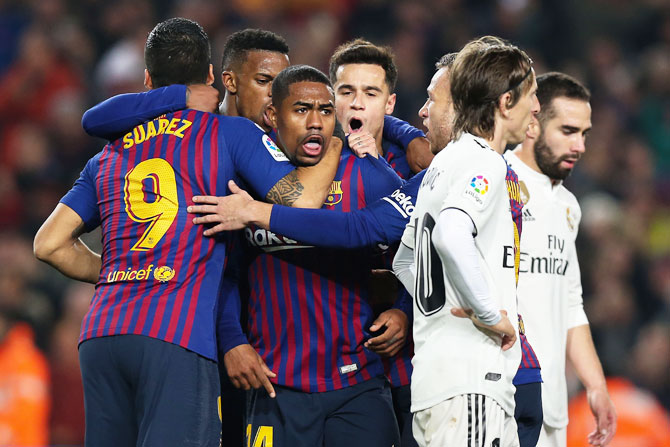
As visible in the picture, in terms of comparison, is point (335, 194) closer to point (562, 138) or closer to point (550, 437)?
point (562, 138)

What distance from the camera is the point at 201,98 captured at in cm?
379

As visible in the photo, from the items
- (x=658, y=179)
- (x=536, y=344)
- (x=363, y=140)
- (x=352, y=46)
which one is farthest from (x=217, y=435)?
(x=658, y=179)

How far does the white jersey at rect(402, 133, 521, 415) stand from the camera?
3145 mm

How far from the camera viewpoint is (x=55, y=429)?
301 inches

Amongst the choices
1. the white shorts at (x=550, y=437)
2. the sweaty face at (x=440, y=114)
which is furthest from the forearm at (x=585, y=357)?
the sweaty face at (x=440, y=114)

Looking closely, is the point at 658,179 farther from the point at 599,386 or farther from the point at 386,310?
the point at 386,310

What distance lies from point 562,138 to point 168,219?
2.16m

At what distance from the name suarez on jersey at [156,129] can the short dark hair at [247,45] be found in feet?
2.64

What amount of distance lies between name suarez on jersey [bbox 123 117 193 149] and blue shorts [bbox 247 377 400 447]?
110 centimetres

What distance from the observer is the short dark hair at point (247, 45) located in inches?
173

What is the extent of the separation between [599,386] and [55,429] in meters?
4.75

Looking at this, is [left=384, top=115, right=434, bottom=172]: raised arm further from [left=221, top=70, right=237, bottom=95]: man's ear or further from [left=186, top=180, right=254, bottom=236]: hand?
[left=186, top=180, right=254, bottom=236]: hand

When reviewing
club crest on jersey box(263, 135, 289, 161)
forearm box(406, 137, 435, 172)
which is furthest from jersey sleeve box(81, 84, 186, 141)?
forearm box(406, 137, 435, 172)

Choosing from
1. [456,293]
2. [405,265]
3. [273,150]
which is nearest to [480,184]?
[456,293]
